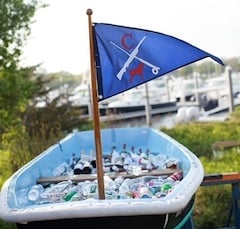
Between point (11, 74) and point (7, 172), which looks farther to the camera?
point (11, 74)

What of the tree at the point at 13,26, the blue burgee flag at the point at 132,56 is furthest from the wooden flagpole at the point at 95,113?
the tree at the point at 13,26

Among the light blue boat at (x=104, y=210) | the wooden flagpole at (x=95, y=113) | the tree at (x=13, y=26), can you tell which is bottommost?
the light blue boat at (x=104, y=210)

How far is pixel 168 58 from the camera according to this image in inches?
145

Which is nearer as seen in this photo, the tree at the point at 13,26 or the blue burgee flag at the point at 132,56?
the blue burgee flag at the point at 132,56

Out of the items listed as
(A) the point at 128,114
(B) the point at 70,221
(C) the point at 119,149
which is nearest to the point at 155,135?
(C) the point at 119,149

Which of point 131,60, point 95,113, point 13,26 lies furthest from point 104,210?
point 13,26

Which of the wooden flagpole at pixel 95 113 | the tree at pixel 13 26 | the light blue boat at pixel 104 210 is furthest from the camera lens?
the tree at pixel 13 26

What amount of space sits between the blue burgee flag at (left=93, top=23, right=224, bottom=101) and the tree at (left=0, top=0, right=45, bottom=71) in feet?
17.0

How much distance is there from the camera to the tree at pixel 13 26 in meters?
8.54

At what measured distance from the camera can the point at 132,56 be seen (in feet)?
12.1

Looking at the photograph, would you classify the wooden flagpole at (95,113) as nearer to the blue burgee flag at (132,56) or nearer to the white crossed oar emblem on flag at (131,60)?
the blue burgee flag at (132,56)

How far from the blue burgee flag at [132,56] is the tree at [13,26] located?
17.0 ft

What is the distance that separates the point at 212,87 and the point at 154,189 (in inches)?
665

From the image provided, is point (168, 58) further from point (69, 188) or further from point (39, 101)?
point (39, 101)
